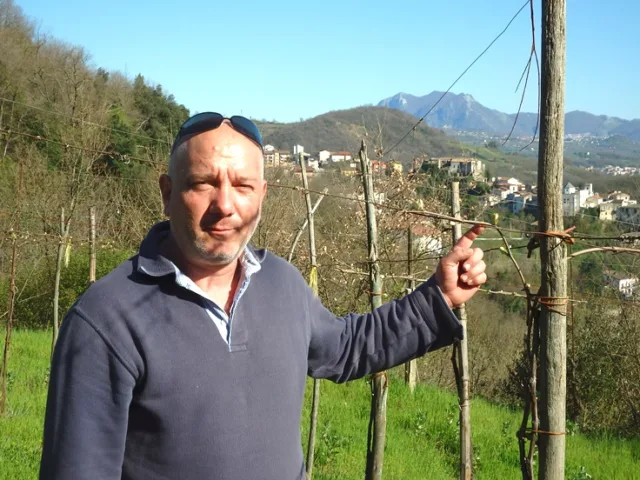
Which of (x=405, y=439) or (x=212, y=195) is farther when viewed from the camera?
(x=405, y=439)

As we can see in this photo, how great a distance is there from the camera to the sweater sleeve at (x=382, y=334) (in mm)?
2039

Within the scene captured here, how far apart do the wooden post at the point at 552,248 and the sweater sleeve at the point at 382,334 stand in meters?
0.39

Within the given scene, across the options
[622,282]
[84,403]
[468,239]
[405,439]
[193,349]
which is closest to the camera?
[84,403]

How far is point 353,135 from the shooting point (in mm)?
14242

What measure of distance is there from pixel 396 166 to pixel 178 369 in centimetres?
848

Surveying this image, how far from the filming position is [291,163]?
50.6ft

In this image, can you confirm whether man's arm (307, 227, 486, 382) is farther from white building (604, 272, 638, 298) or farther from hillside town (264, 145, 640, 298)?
white building (604, 272, 638, 298)

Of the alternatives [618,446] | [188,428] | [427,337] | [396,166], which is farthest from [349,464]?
[396,166]

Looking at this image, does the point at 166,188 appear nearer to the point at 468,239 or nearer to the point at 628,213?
the point at 468,239

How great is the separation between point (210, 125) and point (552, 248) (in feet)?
3.90

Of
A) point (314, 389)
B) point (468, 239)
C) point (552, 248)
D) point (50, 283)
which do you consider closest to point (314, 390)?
point (314, 389)

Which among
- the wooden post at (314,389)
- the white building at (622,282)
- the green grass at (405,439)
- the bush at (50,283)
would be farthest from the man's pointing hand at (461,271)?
the bush at (50,283)

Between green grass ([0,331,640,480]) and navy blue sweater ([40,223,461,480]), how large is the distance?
11.5 feet

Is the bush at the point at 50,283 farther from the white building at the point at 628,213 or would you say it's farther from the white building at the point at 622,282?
the white building at the point at 628,213
